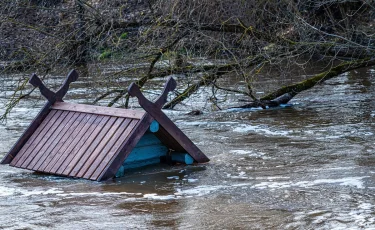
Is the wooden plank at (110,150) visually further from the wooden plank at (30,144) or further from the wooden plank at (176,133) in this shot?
the wooden plank at (30,144)

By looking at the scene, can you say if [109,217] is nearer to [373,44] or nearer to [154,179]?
[154,179]

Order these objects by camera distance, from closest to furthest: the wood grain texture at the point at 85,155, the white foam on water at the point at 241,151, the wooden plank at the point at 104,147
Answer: the wooden plank at the point at 104,147, the wood grain texture at the point at 85,155, the white foam on water at the point at 241,151

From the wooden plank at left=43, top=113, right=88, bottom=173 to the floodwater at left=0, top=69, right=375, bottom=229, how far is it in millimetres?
204

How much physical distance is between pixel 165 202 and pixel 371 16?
8781 mm

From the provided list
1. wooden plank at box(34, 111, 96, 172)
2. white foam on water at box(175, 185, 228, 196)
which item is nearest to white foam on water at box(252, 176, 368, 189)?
white foam on water at box(175, 185, 228, 196)

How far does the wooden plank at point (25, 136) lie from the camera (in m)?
8.59

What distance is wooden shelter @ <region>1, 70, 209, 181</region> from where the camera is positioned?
25.4 ft

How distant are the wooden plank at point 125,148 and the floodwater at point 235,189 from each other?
0.14 m

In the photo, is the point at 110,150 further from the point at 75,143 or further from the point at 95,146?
the point at 75,143

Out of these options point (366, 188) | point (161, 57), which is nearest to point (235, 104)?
point (161, 57)

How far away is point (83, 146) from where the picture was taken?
8031 millimetres

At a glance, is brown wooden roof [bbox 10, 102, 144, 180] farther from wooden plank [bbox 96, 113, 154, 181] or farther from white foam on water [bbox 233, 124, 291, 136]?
white foam on water [bbox 233, 124, 291, 136]

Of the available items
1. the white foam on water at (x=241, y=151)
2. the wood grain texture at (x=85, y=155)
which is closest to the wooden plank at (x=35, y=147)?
the wood grain texture at (x=85, y=155)

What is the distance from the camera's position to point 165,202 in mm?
6785
